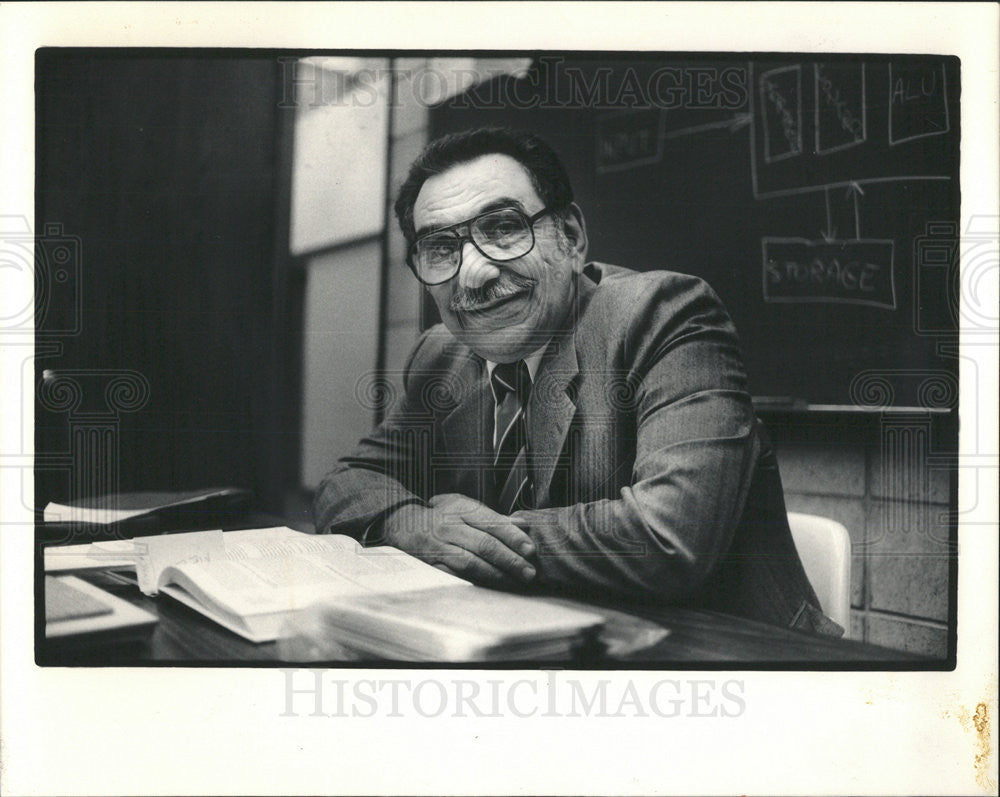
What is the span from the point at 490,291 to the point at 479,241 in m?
0.10

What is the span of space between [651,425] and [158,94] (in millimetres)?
1168

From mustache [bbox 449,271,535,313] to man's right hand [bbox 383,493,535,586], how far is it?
373 mm

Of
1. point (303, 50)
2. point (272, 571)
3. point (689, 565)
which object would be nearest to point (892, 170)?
point (689, 565)

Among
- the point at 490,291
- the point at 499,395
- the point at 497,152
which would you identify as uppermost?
the point at 497,152

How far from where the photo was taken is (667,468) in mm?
1596

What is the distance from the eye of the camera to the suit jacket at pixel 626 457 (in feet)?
5.24

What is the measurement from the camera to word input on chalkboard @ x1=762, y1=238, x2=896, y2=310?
1631 mm

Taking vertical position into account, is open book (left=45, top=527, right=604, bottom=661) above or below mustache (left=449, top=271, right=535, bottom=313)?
below

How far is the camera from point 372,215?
1.64 m

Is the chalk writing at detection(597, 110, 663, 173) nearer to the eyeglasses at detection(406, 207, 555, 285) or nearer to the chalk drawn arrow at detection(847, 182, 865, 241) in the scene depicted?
the eyeglasses at detection(406, 207, 555, 285)

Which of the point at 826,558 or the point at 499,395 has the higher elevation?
the point at 499,395

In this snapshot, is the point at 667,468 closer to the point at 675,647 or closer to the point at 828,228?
the point at 675,647

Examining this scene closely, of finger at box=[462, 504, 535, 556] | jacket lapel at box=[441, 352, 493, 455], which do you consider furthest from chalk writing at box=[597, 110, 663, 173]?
finger at box=[462, 504, 535, 556]

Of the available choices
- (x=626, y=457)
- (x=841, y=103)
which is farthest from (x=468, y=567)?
(x=841, y=103)
